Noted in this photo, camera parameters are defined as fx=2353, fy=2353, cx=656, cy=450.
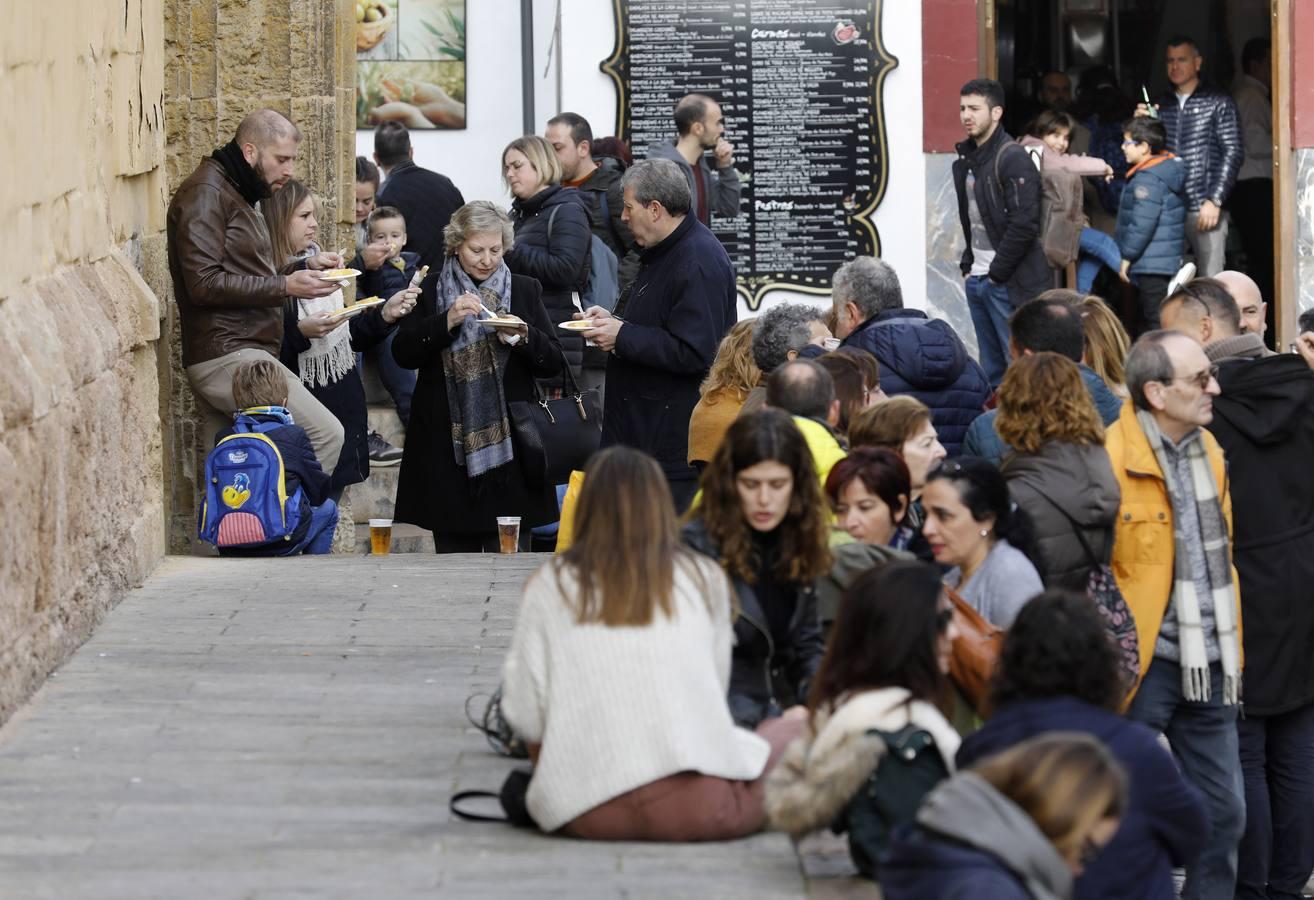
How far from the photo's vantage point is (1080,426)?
254 inches

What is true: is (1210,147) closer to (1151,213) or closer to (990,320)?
(1151,213)

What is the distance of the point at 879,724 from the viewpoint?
5066 mm

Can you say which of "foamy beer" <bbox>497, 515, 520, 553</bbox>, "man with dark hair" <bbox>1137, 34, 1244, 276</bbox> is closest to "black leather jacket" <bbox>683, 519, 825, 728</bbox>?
"foamy beer" <bbox>497, 515, 520, 553</bbox>

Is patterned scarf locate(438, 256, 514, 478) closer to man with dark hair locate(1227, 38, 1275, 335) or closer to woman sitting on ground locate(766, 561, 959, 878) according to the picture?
woman sitting on ground locate(766, 561, 959, 878)

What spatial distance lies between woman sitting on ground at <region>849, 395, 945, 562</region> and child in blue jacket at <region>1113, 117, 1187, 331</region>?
7.71 metres

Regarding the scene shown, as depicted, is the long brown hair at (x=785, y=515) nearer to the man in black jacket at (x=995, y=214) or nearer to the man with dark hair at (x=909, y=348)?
the man with dark hair at (x=909, y=348)

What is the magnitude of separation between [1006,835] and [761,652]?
7.18ft

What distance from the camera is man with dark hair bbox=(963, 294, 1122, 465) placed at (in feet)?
23.4

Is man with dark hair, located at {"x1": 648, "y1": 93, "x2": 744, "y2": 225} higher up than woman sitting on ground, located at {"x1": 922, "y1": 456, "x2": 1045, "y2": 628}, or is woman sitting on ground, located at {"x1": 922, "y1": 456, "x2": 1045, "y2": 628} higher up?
man with dark hair, located at {"x1": 648, "y1": 93, "x2": 744, "y2": 225}

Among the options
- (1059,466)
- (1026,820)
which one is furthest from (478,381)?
(1026,820)

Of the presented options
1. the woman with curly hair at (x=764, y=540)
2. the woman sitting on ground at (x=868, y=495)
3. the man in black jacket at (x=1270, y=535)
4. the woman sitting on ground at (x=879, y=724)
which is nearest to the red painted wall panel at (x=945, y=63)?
the man in black jacket at (x=1270, y=535)

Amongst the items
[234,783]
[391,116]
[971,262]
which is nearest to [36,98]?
[234,783]

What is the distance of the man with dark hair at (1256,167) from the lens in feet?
49.4

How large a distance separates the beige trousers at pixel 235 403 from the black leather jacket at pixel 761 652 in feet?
12.3
